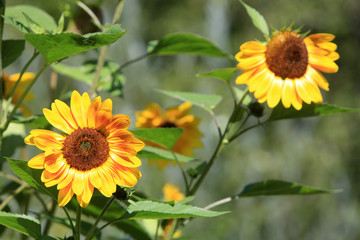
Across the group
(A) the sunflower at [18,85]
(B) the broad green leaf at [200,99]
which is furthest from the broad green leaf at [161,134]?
(A) the sunflower at [18,85]

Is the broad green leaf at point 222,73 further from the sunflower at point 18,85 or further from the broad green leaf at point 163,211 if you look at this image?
the sunflower at point 18,85

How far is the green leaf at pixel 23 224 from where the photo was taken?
1.15 feet

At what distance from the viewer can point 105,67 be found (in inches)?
26.3

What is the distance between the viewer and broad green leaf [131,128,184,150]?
48 centimetres

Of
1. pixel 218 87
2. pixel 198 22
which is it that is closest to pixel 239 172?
pixel 218 87

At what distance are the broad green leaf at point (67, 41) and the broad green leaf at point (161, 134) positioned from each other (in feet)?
0.34

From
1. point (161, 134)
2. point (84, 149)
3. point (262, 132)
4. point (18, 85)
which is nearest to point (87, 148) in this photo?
point (84, 149)

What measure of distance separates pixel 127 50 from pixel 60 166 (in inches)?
259

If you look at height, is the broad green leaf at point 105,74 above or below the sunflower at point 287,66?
below

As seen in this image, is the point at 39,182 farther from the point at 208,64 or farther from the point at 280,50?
the point at 208,64

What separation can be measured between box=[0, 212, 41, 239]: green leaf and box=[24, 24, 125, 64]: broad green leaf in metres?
0.13

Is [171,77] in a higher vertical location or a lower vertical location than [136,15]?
lower

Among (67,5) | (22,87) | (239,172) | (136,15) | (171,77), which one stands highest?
(67,5)

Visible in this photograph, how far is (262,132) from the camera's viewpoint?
5594 mm
